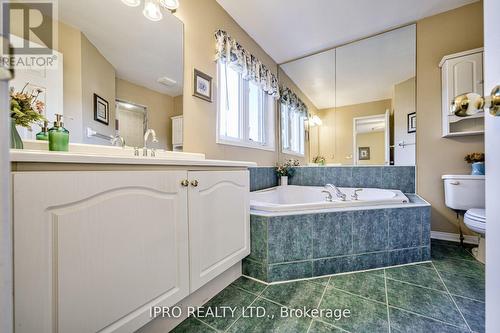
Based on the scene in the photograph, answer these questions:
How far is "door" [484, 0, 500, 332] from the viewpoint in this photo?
406 mm

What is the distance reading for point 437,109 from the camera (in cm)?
222

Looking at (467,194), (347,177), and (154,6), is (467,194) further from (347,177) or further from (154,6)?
(154,6)

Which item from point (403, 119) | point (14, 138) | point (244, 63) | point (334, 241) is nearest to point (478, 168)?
point (403, 119)

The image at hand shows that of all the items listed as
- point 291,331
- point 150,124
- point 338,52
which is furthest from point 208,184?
point 338,52

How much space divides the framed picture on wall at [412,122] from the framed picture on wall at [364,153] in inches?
19.1

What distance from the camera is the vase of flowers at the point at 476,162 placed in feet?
6.23

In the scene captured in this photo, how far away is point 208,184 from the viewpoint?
1.14 metres

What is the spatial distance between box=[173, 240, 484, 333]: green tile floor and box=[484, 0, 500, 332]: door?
80 cm

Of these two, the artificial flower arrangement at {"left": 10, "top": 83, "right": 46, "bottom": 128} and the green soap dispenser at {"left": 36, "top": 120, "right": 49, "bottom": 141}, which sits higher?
the artificial flower arrangement at {"left": 10, "top": 83, "right": 46, "bottom": 128}

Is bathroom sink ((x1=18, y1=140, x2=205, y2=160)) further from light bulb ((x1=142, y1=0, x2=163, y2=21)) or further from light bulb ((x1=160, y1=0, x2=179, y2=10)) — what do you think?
light bulb ((x1=160, y1=0, x2=179, y2=10))

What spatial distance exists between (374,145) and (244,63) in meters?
1.92

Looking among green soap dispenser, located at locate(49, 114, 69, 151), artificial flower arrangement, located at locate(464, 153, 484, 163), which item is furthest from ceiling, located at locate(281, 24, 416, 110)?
green soap dispenser, located at locate(49, 114, 69, 151)

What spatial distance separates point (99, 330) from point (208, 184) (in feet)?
2.33

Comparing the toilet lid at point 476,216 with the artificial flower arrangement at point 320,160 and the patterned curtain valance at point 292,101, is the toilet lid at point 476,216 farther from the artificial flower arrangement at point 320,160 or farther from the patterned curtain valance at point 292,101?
the patterned curtain valance at point 292,101
